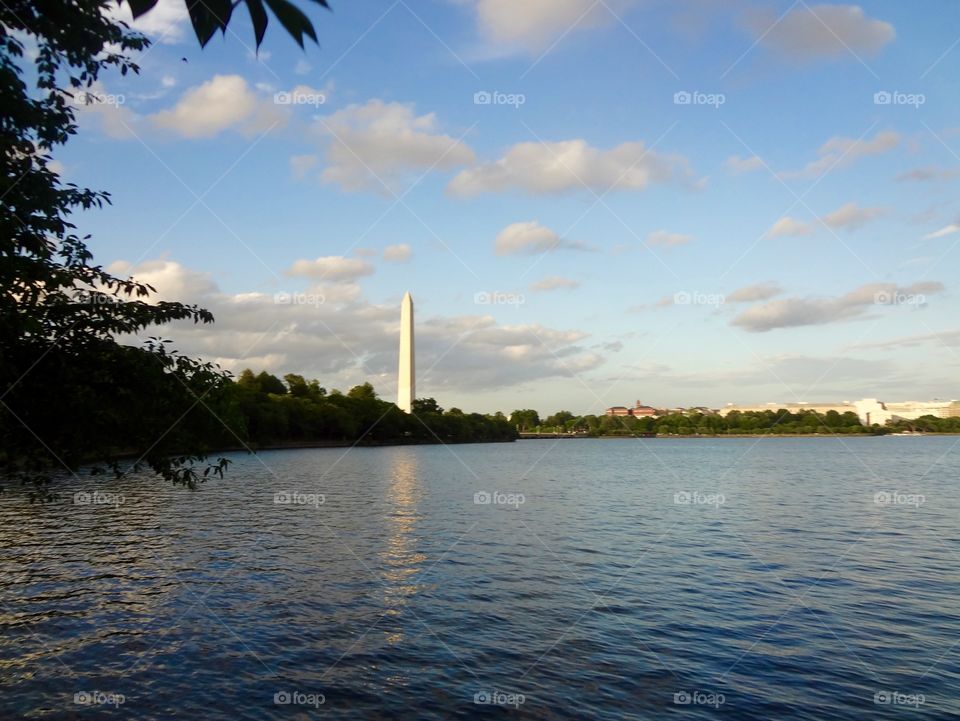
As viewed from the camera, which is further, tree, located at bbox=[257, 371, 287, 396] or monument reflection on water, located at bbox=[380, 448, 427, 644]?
tree, located at bbox=[257, 371, 287, 396]

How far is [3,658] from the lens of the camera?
1722 cm

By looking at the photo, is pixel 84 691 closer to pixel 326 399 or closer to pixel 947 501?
pixel 947 501

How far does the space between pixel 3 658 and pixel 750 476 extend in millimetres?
84183

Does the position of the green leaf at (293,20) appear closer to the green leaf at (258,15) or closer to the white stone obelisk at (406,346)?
the green leaf at (258,15)

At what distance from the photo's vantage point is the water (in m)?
15.3

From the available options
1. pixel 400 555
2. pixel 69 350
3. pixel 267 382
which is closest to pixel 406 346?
pixel 267 382

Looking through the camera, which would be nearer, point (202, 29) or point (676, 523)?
point (202, 29)

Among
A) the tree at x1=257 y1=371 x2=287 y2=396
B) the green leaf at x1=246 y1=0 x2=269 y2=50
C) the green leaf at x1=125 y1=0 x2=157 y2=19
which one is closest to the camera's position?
the green leaf at x1=246 y1=0 x2=269 y2=50

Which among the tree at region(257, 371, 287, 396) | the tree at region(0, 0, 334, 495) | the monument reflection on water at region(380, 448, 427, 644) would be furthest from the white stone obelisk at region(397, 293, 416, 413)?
the tree at region(0, 0, 334, 495)

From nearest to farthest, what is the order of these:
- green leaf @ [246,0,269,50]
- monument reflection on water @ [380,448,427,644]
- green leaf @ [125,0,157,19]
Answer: green leaf @ [246,0,269,50], green leaf @ [125,0,157,19], monument reflection on water @ [380,448,427,644]

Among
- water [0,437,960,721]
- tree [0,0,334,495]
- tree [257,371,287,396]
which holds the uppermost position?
tree [257,371,287,396]

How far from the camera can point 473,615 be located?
2159cm

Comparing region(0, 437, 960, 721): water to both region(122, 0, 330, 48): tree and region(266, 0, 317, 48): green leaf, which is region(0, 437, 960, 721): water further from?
region(266, 0, 317, 48): green leaf

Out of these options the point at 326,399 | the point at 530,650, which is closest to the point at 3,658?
the point at 530,650
